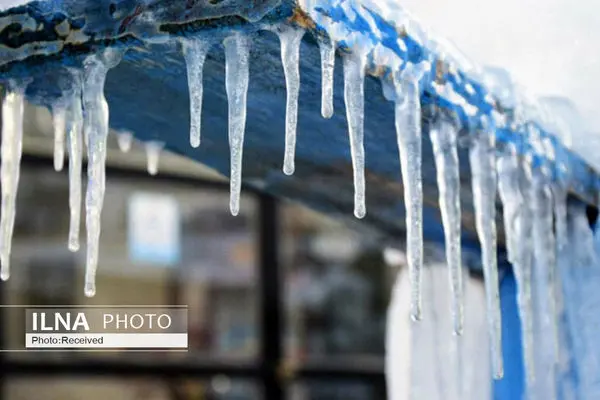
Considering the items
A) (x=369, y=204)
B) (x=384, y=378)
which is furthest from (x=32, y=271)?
(x=369, y=204)

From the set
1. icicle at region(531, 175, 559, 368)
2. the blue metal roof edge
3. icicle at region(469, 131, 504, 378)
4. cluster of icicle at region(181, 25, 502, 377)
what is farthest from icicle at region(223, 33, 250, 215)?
icicle at region(531, 175, 559, 368)

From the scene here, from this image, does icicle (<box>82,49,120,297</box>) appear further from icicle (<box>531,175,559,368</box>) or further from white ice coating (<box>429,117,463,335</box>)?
icicle (<box>531,175,559,368</box>)

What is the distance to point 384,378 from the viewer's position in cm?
393

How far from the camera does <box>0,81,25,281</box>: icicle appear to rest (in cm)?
126

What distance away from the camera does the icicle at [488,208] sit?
47.9 inches

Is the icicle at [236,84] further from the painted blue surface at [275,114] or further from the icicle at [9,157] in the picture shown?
the icicle at [9,157]

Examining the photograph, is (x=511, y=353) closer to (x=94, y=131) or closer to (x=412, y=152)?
(x=412, y=152)

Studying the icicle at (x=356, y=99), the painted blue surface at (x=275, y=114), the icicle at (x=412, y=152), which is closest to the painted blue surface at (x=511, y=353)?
the painted blue surface at (x=275, y=114)

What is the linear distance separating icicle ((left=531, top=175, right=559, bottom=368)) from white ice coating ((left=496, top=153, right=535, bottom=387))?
0.01 metres

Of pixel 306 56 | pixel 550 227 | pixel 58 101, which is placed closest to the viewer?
pixel 306 56

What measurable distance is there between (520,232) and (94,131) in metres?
0.62

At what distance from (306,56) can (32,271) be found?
10.5 ft

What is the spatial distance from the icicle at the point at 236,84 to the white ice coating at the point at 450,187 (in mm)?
250

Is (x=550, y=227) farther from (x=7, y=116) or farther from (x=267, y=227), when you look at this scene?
(x=267, y=227)
